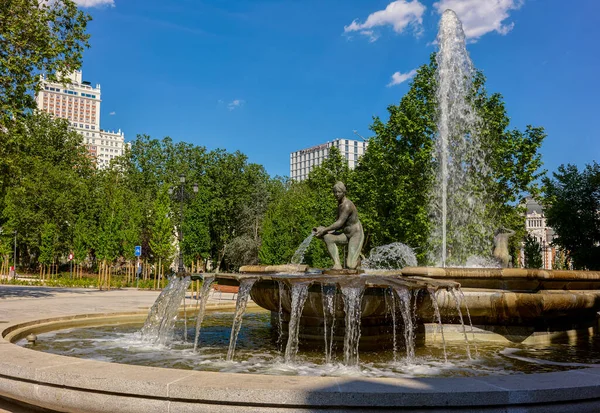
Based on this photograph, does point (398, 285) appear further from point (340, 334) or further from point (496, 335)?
point (496, 335)

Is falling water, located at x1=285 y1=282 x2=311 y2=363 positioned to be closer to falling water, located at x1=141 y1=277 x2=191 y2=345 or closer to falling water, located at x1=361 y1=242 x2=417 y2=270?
falling water, located at x1=141 y1=277 x2=191 y2=345

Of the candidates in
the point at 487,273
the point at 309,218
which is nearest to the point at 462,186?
the point at 309,218

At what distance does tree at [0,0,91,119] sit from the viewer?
59.8 feet

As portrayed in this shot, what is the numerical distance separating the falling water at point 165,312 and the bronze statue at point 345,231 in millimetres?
2703

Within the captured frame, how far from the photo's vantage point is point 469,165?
2575cm

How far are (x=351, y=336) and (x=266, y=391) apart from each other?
408 centimetres

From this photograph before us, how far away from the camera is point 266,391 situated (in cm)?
381

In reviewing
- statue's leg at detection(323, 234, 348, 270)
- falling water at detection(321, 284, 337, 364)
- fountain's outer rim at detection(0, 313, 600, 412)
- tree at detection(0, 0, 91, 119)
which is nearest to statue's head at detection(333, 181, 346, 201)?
statue's leg at detection(323, 234, 348, 270)

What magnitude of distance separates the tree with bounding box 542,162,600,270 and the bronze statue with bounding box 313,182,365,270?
28.4 m

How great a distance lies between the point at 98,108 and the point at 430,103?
16453 cm

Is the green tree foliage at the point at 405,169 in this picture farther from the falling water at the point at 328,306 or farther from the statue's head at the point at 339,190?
the falling water at the point at 328,306

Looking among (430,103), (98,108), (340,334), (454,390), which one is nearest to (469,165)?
(430,103)

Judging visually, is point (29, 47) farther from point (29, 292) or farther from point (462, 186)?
point (462, 186)

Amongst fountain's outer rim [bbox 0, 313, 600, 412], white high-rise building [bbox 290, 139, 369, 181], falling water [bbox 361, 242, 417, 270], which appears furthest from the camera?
white high-rise building [bbox 290, 139, 369, 181]
